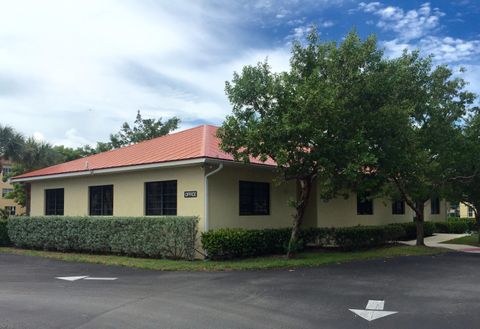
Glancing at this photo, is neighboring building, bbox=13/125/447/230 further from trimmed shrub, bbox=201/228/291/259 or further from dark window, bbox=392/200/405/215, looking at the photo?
dark window, bbox=392/200/405/215

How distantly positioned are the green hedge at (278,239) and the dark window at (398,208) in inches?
169

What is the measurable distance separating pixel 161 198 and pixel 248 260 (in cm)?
405

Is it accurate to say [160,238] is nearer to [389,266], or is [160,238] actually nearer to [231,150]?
[231,150]

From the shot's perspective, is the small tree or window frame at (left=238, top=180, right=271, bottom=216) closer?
window frame at (left=238, top=180, right=271, bottom=216)

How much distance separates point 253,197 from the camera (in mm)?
17562

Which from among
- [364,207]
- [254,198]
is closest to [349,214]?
[364,207]

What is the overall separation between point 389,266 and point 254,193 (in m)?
5.54

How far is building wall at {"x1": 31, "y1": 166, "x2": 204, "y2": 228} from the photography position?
51.8ft

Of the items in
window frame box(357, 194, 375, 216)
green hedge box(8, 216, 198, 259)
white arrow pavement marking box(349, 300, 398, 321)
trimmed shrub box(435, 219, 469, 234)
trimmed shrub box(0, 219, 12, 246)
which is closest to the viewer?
white arrow pavement marking box(349, 300, 398, 321)

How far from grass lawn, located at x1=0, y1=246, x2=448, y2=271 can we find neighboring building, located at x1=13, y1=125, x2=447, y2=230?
1761mm

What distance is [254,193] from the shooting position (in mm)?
17609

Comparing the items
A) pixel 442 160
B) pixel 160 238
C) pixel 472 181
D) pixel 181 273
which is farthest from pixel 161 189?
pixel 472 181

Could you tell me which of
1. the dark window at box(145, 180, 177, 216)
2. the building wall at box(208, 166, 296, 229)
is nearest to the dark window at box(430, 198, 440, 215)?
the building wall at box(208, 166, 296, 229)

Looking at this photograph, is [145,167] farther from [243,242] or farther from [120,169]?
[243,242]
